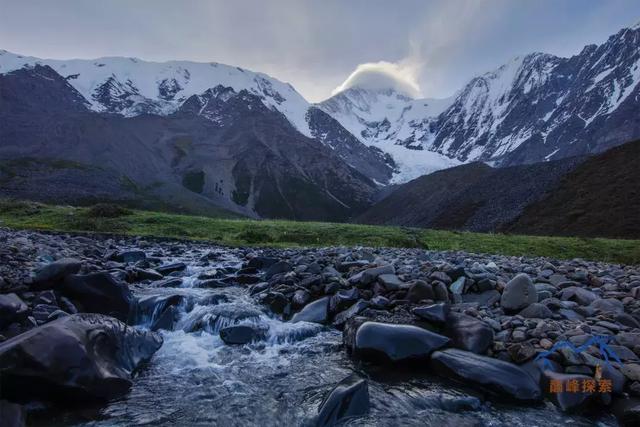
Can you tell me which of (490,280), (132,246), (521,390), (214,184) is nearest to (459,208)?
(132,246)

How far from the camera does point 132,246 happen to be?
90.9ft

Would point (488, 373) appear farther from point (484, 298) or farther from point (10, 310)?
point (10, 310)

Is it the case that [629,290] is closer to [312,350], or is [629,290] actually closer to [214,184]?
[312,350]

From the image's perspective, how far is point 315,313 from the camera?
1238 centimetres

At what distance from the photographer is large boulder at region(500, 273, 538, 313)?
36.0ft

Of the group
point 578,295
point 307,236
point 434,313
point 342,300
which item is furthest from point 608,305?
point 307,236

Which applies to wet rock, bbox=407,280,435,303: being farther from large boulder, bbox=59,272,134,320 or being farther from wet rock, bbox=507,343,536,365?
large boulder, bbox=59,272,134,320

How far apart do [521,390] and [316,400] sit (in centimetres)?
380

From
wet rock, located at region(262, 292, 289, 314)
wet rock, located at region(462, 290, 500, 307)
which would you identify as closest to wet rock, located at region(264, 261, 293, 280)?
wet rock, located at region(262, 292, 289, 314)

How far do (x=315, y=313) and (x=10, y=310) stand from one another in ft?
24.6

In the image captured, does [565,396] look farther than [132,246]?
No

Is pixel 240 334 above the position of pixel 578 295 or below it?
below

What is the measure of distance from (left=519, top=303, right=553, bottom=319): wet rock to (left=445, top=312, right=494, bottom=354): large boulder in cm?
167

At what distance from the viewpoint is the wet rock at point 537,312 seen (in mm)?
10203
